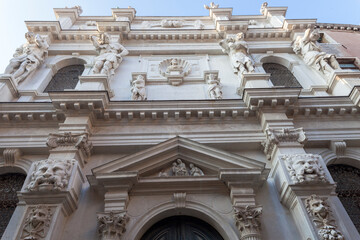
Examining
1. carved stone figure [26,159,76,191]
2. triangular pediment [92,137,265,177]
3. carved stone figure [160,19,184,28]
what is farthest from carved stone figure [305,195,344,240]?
carved stone figure [160,19,184,28]

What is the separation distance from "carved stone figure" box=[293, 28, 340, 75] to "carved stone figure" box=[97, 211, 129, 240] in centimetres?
976

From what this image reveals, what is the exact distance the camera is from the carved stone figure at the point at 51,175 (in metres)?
6.29

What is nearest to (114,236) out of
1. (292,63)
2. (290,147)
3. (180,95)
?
(290,147)

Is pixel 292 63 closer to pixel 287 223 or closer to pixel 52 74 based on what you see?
pixel 287 223

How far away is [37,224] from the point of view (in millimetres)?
5832

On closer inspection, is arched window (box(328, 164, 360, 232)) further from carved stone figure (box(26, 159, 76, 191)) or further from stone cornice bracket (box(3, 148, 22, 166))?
stone cornice bracket (box(3, 148, 22, 166))

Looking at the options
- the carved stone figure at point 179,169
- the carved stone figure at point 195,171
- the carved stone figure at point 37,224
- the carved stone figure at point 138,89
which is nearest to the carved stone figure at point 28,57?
the carved stone figure at point 138,89

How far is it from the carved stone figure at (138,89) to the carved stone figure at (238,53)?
4.01m

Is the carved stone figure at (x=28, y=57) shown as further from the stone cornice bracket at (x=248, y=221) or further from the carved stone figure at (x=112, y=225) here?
the stone cornice bracket at (x=248, y=221)

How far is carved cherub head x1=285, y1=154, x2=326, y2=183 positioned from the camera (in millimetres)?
6543

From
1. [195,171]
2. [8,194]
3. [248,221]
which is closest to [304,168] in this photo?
[248,221]

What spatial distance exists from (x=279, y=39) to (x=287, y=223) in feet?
35.0

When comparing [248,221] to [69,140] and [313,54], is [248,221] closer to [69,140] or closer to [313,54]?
[69,140]

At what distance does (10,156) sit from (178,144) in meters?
4.92
